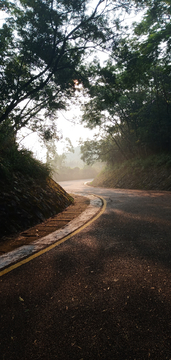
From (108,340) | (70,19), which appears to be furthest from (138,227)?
(70,19)

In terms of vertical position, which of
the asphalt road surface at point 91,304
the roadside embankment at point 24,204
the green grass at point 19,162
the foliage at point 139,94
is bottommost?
the asphalt road surface at point 91,304

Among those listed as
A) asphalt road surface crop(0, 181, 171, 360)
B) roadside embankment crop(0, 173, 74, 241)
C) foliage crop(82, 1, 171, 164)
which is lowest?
asphalt road surface crop(0, 181, 171, 360)

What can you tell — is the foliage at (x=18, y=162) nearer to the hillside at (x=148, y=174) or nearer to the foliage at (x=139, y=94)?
the foliage at (x=139, y=94)

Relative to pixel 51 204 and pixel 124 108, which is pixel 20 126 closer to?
pixel 51 204

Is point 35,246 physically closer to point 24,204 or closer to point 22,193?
point 24,204

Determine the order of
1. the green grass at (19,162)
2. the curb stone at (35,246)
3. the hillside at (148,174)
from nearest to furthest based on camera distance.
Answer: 1. the curb stone at (35,246)
2. the green grass at (19,162)
3. the hillside at (148,174)

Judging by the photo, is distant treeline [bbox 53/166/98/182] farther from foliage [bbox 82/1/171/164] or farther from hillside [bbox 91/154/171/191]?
hillside [bbox 91/154/171/191]

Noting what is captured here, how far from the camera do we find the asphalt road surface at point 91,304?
5.21ft

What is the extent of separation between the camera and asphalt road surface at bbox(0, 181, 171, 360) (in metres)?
1.59

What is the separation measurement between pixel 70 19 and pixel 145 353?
12016mm

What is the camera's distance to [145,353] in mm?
1497

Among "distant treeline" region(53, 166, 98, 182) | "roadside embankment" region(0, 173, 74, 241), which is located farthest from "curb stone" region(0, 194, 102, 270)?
"distant treeline" region(53, 166, 98, 182)

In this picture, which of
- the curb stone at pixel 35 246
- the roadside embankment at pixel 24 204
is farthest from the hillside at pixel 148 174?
the curb stone at pixel 35 246

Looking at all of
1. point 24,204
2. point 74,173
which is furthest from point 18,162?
point 74,173
